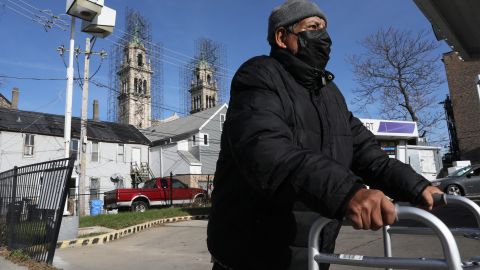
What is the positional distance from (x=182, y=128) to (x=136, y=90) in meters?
47.8

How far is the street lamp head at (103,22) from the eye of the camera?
14117 mm

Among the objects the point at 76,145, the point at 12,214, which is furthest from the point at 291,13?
the point at 76,145

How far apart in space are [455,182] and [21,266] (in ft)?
52.7

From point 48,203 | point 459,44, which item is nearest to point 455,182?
point 459,44

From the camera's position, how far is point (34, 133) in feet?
117

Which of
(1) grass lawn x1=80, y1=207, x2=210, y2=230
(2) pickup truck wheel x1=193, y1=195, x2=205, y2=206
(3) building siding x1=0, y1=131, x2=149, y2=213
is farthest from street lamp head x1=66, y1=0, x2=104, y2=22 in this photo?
(3) building siding x1=0, y1=131, x2=149, y2=213

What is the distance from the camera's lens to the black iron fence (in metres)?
7.28

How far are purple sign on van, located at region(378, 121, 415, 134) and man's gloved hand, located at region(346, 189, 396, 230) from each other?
25718 mm

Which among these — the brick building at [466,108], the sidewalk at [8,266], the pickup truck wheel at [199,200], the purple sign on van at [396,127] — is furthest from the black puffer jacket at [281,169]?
the brick building at [466,108]

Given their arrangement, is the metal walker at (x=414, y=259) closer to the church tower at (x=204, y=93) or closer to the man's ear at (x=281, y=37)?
the man's ear at (x=281, y=37)

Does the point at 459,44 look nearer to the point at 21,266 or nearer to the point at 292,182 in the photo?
the point at 292,182

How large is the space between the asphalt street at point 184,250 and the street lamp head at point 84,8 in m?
7.13

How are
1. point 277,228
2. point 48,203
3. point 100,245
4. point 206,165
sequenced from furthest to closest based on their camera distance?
point 206,165
point 100,245
point 48,203
point 277,228

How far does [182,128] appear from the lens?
4916cm
